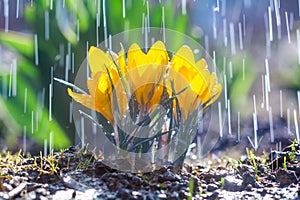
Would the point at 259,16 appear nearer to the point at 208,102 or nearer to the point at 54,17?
the point at 54,17

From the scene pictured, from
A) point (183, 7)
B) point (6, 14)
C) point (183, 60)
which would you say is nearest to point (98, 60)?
point (183, 60)

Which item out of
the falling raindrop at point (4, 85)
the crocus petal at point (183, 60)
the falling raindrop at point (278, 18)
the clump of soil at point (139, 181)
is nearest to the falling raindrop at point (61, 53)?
the falling raindrop at point (4, 85)

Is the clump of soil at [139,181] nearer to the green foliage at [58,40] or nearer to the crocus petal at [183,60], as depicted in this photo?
the crocus petal at [183,60]

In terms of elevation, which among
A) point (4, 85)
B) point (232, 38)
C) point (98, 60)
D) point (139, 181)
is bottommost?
point (139, 181)

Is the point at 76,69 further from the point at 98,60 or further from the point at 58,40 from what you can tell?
the point at 98,60

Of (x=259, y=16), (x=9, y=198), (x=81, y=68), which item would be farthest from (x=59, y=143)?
(x=259, y=16)

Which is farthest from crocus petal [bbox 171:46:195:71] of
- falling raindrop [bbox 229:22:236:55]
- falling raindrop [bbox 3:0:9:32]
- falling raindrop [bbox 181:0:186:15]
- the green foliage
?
falling raindrop [bbox 3:0:9:32]
